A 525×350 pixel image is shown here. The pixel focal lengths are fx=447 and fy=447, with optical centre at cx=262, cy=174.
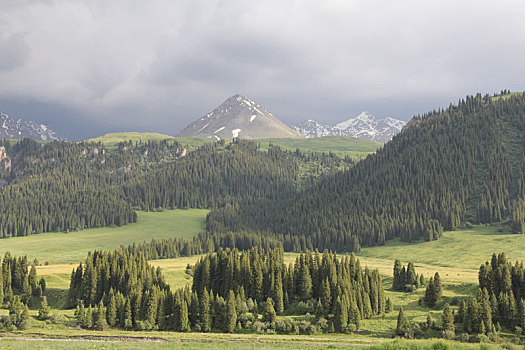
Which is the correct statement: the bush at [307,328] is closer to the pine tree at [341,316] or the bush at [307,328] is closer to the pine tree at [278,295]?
the pine tree at [341,316]

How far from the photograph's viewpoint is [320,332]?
327 feet

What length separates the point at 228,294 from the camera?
126m

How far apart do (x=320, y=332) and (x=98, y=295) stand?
6991cm

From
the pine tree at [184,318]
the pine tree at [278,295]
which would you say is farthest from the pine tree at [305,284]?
the pine tree at [184,318]

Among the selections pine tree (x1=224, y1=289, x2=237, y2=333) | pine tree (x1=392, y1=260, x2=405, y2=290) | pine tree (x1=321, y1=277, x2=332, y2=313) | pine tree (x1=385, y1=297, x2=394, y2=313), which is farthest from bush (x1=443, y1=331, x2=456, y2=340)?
pine tree (x1=224, y1=289, x2=237, y2=333)

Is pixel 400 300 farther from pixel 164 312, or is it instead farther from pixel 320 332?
pixel 164 312

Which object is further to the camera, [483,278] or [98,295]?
[98,295]

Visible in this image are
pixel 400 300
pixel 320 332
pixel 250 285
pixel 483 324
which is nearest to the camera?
pixel 483 324

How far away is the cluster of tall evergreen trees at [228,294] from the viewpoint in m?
105

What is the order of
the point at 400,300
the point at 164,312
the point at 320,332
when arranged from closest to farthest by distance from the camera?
the point at 320,332, the point at 164,312, the point at 400,300

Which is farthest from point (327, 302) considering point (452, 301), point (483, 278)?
point (483, 278)

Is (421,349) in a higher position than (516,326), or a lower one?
higher

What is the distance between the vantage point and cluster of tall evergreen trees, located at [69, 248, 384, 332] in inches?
4141

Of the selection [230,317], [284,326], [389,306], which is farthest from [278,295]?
[389,306]
